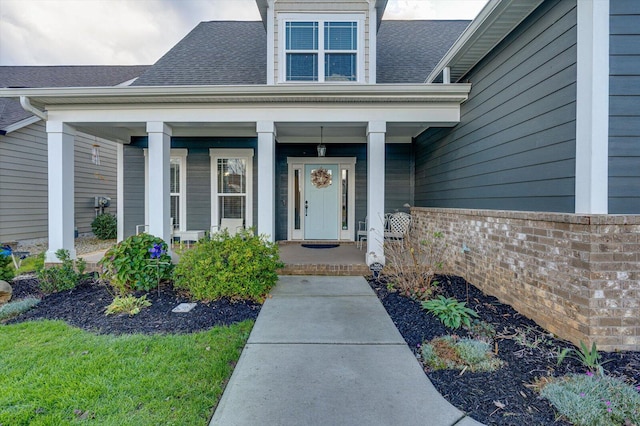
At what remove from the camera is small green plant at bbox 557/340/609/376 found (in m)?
2.28

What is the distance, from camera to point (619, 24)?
2611 mm

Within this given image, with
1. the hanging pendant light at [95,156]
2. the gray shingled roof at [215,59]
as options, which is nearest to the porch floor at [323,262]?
the gray shingled roof at [215,59]

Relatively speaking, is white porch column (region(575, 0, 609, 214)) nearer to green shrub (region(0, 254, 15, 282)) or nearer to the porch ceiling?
the porch ceiling

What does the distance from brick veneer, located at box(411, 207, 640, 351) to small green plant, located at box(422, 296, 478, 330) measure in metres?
0.68

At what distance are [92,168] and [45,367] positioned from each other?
10.4 m

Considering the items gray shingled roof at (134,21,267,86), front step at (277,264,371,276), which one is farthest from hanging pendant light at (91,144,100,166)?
front step at (277,264,371,276)

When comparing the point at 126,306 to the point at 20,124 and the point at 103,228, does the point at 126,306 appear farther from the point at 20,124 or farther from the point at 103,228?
the point at 20,124

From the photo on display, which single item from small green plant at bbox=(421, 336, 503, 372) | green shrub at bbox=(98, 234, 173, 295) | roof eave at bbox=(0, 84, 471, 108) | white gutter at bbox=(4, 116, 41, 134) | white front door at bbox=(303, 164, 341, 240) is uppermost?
white gutter at bbox=(4, 116, 41, 134)

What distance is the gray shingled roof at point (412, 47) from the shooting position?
7.06 m

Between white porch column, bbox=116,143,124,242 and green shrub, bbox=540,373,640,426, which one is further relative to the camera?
white porch column, bbox=116,143,124,242

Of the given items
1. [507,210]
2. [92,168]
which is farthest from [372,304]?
[92,168]

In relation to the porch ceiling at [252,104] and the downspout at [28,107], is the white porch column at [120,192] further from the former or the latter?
the downspout at [28,107]

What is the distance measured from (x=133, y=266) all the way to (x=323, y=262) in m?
2.92

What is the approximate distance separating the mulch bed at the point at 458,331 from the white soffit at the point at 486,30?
3427 mm
